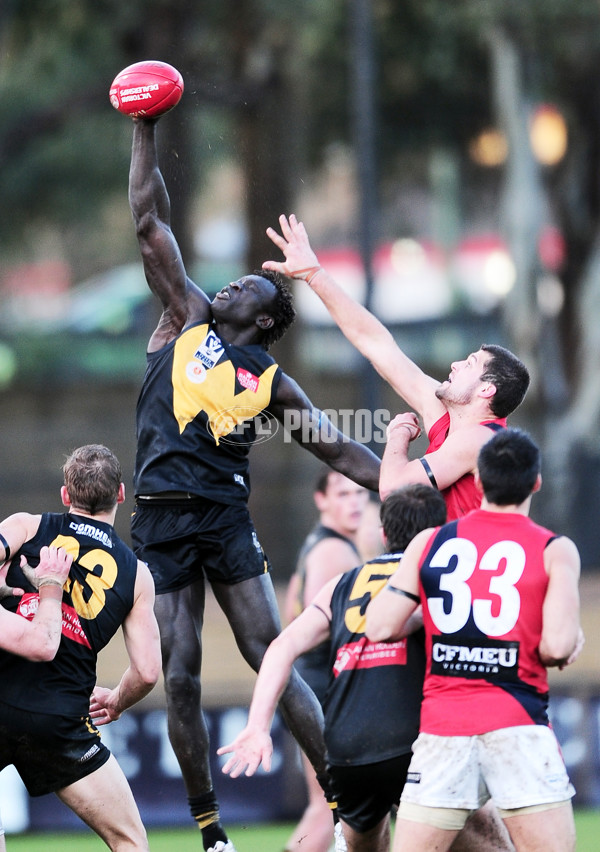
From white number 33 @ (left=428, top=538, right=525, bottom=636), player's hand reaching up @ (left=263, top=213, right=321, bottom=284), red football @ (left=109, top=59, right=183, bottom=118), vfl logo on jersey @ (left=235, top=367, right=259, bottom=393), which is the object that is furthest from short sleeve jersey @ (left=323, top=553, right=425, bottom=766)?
red football @ (left=109, top=59, right=183, bottom=118)

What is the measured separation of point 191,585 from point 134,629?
0.99 meters

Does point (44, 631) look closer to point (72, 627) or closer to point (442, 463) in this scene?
point (72, 627)

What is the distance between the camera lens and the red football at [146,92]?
21.0 ft

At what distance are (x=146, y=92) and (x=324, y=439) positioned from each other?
1993 millimetres

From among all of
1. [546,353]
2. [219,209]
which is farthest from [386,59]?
[219,209]

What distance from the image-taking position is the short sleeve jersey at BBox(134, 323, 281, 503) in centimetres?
663

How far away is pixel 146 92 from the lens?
21.0 feet

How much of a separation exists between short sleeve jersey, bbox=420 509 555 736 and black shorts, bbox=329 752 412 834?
1.16 ft

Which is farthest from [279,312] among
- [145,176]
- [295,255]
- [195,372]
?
[145,176]

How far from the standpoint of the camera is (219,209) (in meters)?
44.0

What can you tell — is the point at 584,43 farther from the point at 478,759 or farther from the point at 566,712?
the point at 478,759

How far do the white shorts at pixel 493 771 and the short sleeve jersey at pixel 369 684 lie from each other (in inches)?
11.3

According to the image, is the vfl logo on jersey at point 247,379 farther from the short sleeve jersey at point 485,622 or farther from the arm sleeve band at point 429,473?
the short sleeve jersey at point 485,622

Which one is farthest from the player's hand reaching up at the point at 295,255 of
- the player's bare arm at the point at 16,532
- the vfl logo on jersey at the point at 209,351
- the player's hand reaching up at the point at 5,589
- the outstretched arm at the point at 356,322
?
the player's hand reaching up at the point at 5,589
